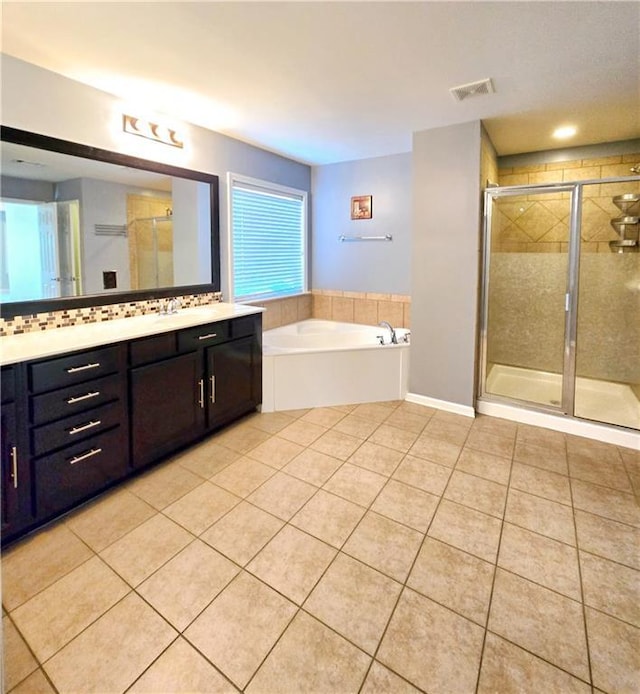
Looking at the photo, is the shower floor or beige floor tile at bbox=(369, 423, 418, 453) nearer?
beige floor tile at bbox=(369, 423, 418, 453)

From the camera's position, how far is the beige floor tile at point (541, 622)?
134 centimetres

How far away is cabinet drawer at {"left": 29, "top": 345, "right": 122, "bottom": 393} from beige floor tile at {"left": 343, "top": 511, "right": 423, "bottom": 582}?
4.98ft

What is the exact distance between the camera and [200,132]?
3199mm

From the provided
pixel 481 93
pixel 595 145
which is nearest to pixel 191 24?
pixel 481 93

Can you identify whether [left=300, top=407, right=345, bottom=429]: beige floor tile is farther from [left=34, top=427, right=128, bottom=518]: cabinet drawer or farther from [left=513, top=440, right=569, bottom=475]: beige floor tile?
[left=34, top=427, right=128, bottom=518]: cabinet drawer

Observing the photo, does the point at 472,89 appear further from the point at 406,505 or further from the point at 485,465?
the point at 406,505

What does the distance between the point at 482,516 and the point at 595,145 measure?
11.4 ft

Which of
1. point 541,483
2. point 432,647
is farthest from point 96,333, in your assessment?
point 541,483

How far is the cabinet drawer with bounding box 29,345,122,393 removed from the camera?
1.81 metres

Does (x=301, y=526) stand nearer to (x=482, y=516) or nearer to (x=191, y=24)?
(x=482, y=516)

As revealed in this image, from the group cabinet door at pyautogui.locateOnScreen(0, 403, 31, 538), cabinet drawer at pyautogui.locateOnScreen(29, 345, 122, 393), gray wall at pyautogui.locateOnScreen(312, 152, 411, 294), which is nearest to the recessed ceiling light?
gray wall at pyautogui.locateOnScreen(312, 152, 411, 294)

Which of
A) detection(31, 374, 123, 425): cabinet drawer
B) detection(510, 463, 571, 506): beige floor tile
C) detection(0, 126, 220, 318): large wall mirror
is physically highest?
detection(0, 126, 220, 318): large wall mirror

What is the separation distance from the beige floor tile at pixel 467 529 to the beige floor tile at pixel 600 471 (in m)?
0.85

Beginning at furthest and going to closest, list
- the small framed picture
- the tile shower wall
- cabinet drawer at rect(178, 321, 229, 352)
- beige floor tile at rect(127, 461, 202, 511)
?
1. the small framed picture
2. the tile shower wall
3. cabinet drawer at rect(178, 321, 229, 352)
4. beige floor tile at rect(127, 461, 202, 511)
